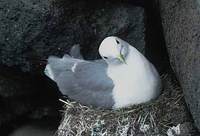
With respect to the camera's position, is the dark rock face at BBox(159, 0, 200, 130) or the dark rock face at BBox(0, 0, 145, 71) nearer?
the dark rock face at BBox(159, 0, 200, 130)

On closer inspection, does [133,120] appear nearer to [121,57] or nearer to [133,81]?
[133,81]

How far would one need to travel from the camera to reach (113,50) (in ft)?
8.05

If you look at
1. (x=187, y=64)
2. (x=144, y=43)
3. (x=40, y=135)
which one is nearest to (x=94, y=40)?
(x=144, y=43)

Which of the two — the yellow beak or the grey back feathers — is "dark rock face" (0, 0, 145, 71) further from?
the yellow beak

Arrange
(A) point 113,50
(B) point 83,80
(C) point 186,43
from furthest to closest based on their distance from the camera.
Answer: (B) point 83,80 < (A) point 113,50 < (C) point 186,43

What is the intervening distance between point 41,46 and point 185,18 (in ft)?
2.45

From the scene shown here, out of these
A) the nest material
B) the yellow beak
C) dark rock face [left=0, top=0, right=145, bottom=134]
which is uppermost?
dark rock face [left=0, top=0, right=145, bottom=134]

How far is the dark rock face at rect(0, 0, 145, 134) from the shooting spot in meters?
2.60

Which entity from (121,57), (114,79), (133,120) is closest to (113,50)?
(121,57)

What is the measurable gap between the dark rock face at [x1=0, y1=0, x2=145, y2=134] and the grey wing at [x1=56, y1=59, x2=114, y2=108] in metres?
0.16

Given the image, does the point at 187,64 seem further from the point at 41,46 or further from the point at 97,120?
the point at 41,46

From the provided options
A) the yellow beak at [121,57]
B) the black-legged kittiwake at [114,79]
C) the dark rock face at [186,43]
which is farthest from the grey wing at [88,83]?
the dark rock face at [186,43]

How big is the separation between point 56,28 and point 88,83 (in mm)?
317

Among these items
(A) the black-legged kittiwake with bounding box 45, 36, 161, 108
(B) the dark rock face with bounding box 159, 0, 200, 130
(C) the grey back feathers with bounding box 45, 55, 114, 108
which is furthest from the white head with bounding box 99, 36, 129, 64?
(B) the dark rock face with bounding box 159, 0, 200, 130
